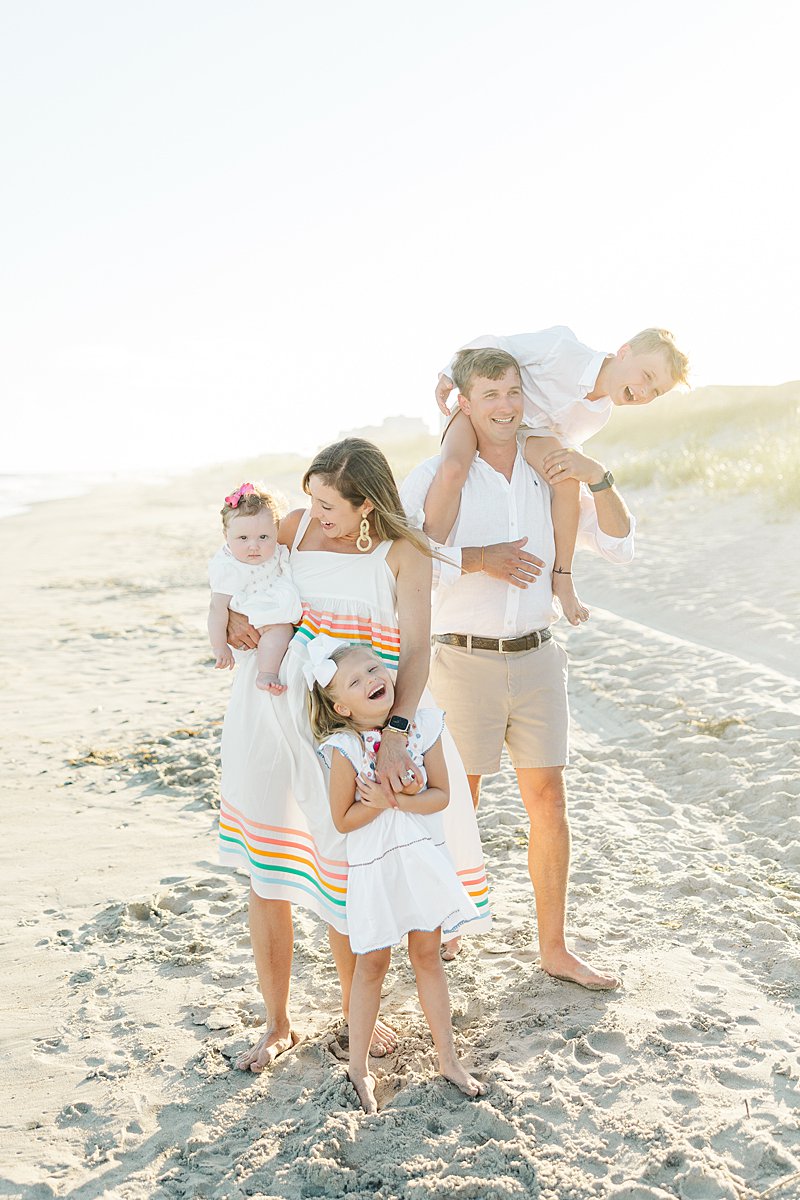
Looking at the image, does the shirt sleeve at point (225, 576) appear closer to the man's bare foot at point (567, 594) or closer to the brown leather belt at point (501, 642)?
the brown leather belt at point (501, 642)

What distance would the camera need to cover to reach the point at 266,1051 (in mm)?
3281

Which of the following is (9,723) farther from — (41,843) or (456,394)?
(456,394)

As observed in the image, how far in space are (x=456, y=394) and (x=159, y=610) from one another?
26.1 feet

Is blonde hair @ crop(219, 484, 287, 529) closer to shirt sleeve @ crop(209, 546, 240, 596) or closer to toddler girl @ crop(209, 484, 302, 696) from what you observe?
toddler girl @ crop(209, 484, 302, 696)

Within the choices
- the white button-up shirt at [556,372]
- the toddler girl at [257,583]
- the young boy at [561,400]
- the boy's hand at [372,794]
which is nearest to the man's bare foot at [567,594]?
the young boy at [561,400]

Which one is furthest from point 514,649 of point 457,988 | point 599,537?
point 457,988

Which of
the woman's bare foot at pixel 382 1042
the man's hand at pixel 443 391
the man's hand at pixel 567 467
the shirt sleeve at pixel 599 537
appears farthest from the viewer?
the shirt sleeve at pixel 599 537

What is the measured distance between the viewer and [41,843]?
504 centimetres

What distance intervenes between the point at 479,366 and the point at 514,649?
0.96 meters

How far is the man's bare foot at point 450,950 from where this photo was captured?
4.00 metres

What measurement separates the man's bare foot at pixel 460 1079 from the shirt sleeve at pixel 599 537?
1782 mm

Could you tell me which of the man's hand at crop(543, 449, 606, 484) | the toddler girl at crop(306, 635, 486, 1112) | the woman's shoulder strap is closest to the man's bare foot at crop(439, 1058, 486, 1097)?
the toddler girl at crop(306, 635, 486, 1112)

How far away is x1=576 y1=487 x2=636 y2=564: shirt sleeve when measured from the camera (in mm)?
3842

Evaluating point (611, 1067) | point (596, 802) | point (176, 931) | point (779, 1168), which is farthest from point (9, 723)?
point (779, 1168)
